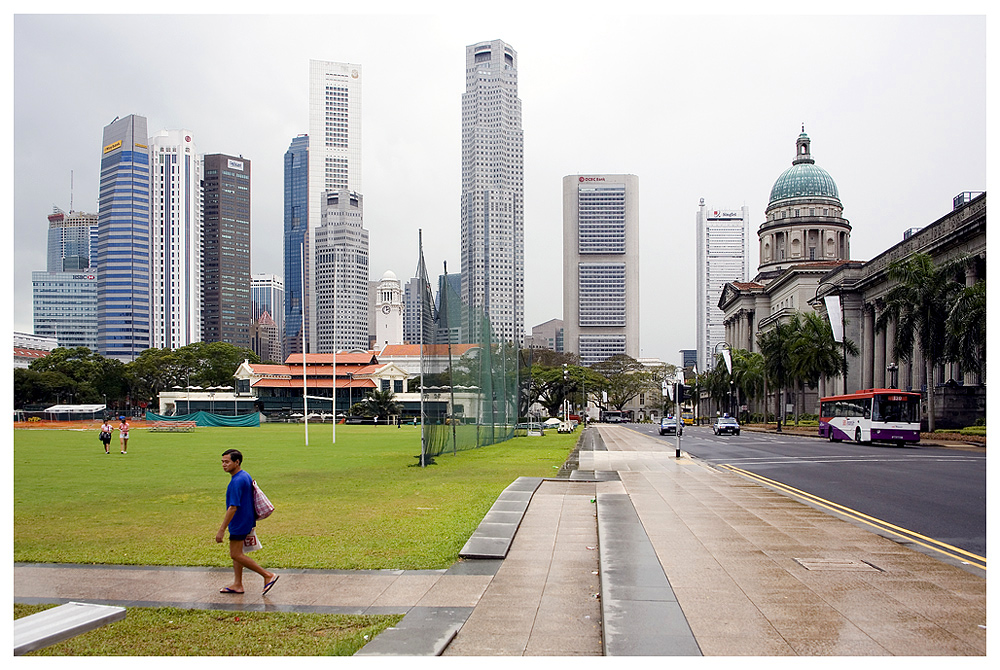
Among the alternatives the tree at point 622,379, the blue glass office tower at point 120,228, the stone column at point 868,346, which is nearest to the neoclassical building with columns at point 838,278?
the stone column at point 868,346

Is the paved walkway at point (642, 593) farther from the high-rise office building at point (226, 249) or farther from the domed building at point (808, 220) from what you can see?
the domed building at point (808, 220)

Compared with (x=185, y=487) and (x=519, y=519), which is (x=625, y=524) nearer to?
(x=519, y=519)

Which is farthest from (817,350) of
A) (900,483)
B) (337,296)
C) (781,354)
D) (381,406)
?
(337,296)

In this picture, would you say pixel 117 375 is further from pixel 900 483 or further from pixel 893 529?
pixel 893 529

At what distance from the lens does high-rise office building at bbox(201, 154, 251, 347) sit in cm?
8652

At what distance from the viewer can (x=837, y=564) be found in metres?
9.20

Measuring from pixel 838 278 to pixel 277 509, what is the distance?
8874 cm

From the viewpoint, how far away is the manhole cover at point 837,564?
8906mm

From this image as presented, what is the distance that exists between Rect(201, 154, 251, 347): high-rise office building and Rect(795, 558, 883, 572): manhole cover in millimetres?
71337

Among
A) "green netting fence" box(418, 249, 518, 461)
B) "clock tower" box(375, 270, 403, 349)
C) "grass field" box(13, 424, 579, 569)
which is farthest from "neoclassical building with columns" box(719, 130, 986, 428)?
"clock tower" box(375, 270, 403, 349)

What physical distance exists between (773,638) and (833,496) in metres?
11.3

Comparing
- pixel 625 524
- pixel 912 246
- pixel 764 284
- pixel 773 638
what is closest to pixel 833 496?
pixel 625 524

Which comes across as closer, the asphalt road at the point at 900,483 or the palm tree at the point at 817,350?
the asphalt road at the point at 900,483

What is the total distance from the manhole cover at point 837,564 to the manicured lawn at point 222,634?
507 cm
